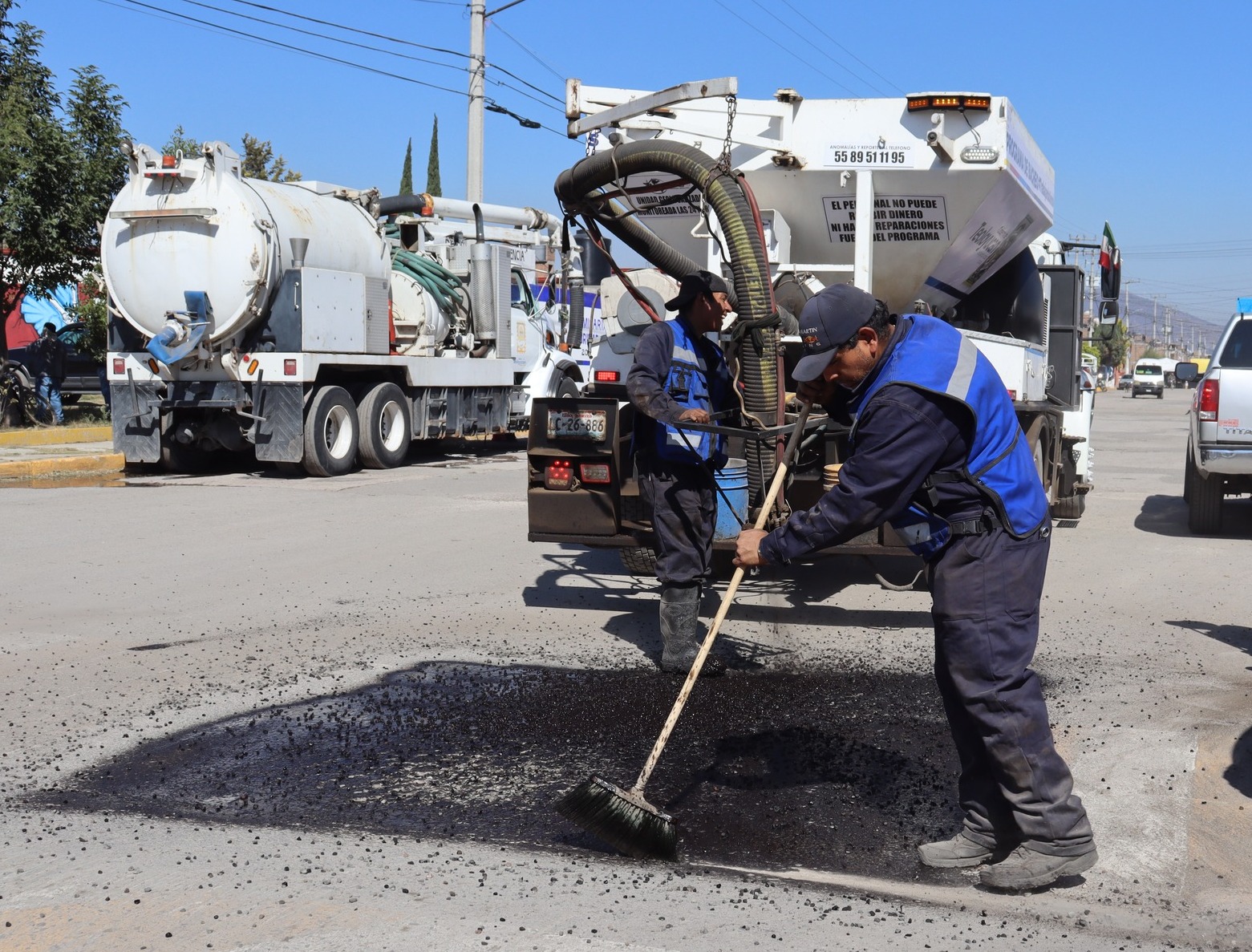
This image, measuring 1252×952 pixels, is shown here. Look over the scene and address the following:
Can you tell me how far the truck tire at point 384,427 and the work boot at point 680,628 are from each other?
35.5 ft

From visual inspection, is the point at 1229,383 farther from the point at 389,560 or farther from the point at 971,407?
the point at 971,407

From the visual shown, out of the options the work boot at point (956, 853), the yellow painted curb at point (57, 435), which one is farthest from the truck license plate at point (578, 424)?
the yellow painted curb at point (57, 435)

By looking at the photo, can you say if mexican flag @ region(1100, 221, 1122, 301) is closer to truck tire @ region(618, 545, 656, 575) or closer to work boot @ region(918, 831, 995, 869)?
truck tire @ region(618, 545, 656, 575)

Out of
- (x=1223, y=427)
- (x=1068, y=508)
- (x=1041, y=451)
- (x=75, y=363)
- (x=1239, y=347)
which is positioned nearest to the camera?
(x=1041, y=451)

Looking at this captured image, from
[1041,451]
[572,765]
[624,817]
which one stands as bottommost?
[572,765]

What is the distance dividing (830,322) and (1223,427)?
8.07m

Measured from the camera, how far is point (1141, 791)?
459cm

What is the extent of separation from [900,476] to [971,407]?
0.28m

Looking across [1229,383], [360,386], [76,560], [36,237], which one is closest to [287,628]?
[76,560]

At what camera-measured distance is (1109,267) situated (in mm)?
12297

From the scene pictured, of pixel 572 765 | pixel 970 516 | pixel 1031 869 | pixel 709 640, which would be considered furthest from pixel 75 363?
pixel 1031 869

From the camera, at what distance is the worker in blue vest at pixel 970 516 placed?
12.3ft

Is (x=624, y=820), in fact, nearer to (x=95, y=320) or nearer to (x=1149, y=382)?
(x=95, y=320)

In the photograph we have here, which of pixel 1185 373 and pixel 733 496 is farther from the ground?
pixel 1185 373
